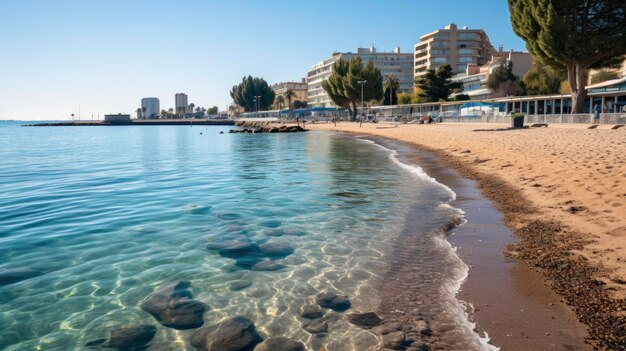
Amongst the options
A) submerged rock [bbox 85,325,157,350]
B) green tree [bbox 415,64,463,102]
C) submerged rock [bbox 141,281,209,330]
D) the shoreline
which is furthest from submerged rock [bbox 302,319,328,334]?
green tree [bbox 415,64,463,102]

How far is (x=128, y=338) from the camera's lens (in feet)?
15.1

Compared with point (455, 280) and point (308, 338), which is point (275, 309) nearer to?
point (308, 338)

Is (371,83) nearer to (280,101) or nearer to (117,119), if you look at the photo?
(280,101)

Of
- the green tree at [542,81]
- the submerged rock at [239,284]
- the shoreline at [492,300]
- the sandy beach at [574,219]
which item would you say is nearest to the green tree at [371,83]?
the green tree at [542,81]

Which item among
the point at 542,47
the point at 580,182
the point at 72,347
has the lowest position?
the point at 72,347

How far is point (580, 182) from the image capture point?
34.4ft

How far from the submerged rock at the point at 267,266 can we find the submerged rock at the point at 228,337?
167 cm

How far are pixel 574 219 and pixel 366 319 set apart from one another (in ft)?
16.7

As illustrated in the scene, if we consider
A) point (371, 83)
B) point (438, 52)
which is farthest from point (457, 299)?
point (438, 52)

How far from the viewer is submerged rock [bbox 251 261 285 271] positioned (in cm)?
663

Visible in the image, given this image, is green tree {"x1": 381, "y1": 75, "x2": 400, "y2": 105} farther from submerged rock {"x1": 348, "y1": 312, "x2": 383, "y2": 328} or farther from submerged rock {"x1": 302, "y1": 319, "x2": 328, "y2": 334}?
submerged rock {"x1": 302, "y1": 319, "x2": 328, "y2": 334}

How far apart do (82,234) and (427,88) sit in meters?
76.9

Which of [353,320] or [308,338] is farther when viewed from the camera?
[353,320]

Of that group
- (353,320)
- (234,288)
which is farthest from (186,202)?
(353,320)
